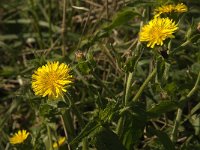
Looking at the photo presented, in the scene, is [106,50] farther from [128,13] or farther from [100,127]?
[100,127]

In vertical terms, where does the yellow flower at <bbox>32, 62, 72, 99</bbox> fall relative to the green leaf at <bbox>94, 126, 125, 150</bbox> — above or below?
above

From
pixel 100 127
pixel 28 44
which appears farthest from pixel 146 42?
pixel 28 44

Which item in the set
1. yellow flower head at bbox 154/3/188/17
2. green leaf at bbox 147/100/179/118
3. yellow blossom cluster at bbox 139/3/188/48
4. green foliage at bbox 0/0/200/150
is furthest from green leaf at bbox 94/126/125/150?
yellow flower head at bbox 154/3/188/17

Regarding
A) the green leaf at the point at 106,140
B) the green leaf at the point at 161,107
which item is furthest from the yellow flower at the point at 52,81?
the green leaf at the point at 161,107

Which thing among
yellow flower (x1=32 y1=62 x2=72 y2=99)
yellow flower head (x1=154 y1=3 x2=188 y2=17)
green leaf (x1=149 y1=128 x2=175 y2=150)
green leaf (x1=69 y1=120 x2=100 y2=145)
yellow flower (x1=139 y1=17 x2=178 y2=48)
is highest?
yellow flower head (x1=154 y1=3 x2=188 y2=17)

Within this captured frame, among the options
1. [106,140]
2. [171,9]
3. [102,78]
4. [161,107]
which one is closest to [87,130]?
[106,140]

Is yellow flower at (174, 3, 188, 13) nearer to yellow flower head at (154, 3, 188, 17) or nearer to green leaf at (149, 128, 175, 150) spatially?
yellow flower head at (154, 3, 188, 17)

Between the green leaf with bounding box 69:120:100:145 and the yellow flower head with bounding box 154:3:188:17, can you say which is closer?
the green leaf with bounding box 69:120:100:145
